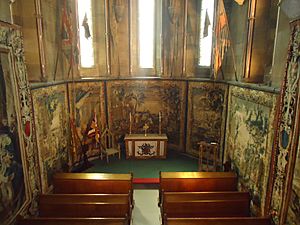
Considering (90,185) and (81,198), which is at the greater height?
(81,198)

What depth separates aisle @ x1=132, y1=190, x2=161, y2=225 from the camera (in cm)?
660

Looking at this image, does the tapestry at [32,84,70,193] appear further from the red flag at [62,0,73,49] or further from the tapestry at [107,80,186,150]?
the tapestry at [107,80,186,150]

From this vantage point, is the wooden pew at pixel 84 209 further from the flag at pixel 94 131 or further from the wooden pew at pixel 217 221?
the flag at pixel 94 131

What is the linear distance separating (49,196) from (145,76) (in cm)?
724

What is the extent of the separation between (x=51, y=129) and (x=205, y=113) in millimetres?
6216

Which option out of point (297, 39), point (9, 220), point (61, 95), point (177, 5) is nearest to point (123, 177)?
point (9, 220)

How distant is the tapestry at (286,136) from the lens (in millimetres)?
4629

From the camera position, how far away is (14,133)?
4.95 m

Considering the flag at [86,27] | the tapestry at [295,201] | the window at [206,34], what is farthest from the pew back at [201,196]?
the flag at [86,27]

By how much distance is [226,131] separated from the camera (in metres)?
8.85

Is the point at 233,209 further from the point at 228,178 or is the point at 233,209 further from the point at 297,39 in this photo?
the point at 297,39

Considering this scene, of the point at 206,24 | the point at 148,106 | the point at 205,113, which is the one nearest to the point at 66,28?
the point at 148,106

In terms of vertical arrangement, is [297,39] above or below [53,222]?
above

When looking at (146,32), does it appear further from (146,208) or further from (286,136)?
(286,136)
